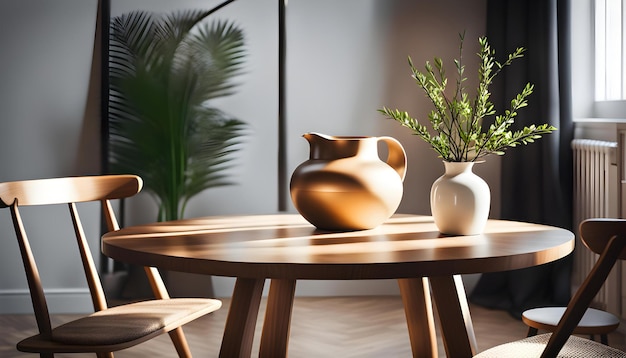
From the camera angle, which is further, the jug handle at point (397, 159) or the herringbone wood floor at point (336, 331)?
the herringbone wood floor at point (336, 331)

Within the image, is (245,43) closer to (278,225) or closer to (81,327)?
(278,225)

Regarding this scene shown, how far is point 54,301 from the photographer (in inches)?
179

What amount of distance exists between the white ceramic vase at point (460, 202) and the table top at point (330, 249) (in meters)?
0.04

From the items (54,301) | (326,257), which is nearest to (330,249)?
(326,257)

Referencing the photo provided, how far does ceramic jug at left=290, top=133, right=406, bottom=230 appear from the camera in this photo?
217 centimetres

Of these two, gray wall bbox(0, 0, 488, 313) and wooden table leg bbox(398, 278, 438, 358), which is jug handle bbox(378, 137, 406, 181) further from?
gray wall bbox(0, 0, 488, 313)

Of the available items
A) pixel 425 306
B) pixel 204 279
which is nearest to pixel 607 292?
pixel 425 306

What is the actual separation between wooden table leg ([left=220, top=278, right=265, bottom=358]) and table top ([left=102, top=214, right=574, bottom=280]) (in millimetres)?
143

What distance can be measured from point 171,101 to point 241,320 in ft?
8.51

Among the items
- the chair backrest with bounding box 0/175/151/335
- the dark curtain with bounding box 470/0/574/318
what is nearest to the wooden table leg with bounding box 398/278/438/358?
the chair backrest with bounding box 0/175/151/335

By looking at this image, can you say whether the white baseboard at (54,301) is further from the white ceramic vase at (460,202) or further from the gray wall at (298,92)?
the white ceramic vase at (460,202)

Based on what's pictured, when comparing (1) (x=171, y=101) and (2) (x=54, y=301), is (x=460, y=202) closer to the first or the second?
(1) (x=171, y=101)

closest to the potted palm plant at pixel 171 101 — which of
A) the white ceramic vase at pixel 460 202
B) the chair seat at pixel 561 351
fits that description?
the white ceramic vase at pixel 460 202

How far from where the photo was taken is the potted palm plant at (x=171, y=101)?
4.52 metres
